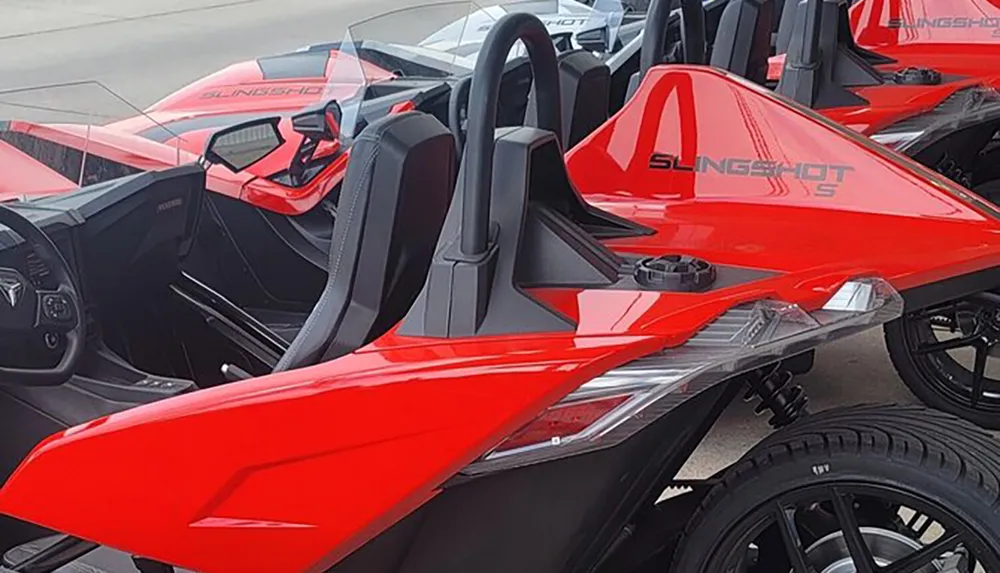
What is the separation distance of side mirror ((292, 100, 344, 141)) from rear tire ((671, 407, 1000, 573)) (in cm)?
221

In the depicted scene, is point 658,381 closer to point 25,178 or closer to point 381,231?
point 381,231

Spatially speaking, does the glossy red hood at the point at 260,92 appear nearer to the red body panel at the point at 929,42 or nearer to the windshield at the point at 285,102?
the windshield at the point at 285,102

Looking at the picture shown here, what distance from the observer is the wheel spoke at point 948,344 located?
3.33 m

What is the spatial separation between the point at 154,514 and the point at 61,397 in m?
0.73

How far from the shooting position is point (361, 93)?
12.6ft

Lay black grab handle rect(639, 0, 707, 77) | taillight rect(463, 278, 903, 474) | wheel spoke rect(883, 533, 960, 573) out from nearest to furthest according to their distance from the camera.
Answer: taillight rect(463, 278, 903, 474)
wheel spoke rect(883, 533, 960, 573)
black grab handle rect(639, 0, 707, 77)

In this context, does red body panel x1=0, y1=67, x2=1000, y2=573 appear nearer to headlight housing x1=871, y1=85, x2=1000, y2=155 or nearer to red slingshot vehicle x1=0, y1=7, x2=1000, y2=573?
red slingshot vehicle x1=0, y1=7, x2=1000, y2=573

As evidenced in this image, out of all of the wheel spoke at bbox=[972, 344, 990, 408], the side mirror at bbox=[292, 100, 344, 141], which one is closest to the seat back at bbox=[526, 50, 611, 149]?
the side mirror at bbox=[292, 100, 344, 141]

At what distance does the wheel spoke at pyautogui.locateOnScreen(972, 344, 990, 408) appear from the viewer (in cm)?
335

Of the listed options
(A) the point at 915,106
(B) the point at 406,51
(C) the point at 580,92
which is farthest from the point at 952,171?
(B) the point at 406,51

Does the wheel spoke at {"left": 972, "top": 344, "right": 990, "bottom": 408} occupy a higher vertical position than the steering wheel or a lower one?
lower

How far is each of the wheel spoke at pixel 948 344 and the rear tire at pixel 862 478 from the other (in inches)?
61.7

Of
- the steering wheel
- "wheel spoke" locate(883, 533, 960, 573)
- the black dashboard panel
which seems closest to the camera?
"wheel spoke" locate(883, 533, 960, 573)

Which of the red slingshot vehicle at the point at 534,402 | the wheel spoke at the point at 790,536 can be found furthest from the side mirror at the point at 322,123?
the wheel spoke at the point at 790,536
